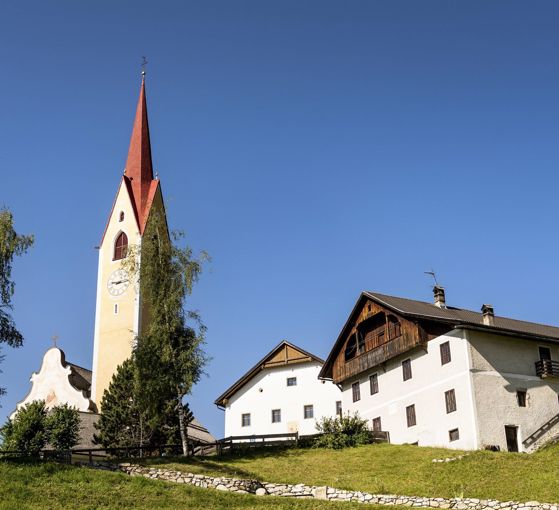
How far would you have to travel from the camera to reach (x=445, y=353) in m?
44.5

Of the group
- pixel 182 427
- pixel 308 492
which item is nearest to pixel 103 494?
pixel 308 492

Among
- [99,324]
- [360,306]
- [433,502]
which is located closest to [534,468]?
[433,502]

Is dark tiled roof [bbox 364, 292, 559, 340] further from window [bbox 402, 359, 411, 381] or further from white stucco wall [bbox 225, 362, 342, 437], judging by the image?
white stucco wall [bbox 225, 362, 342, 437]

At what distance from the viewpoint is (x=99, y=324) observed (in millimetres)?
68625

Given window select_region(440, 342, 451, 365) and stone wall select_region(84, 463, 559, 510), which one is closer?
stone wall select_region(84, 463, 559, 510)

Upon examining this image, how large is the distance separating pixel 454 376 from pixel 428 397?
260cm

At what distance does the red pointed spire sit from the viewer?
7331 centimetres

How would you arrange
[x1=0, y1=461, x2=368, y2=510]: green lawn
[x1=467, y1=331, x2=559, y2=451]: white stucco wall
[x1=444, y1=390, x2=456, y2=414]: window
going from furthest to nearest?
1. [x1=444, y1=390, x2=456, y2=414]: window
2. [x1=467, y1=331, x2=559, y2=451]: white stucco wall
3. [x1=0, y1=461, x2=368, y2=510]: green lawn

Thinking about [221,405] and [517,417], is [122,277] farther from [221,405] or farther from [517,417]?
[517,417]

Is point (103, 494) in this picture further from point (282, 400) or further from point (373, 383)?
Result: point (282, 400)

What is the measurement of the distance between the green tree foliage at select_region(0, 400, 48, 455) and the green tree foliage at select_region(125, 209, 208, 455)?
1137cm

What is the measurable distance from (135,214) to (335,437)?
34.4 metres

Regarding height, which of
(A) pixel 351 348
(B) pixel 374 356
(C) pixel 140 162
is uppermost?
(C) pixel 140 162

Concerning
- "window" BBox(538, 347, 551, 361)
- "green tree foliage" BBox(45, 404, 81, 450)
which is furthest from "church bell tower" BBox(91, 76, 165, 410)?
"window" BBox(538, 347, 551, 361)
